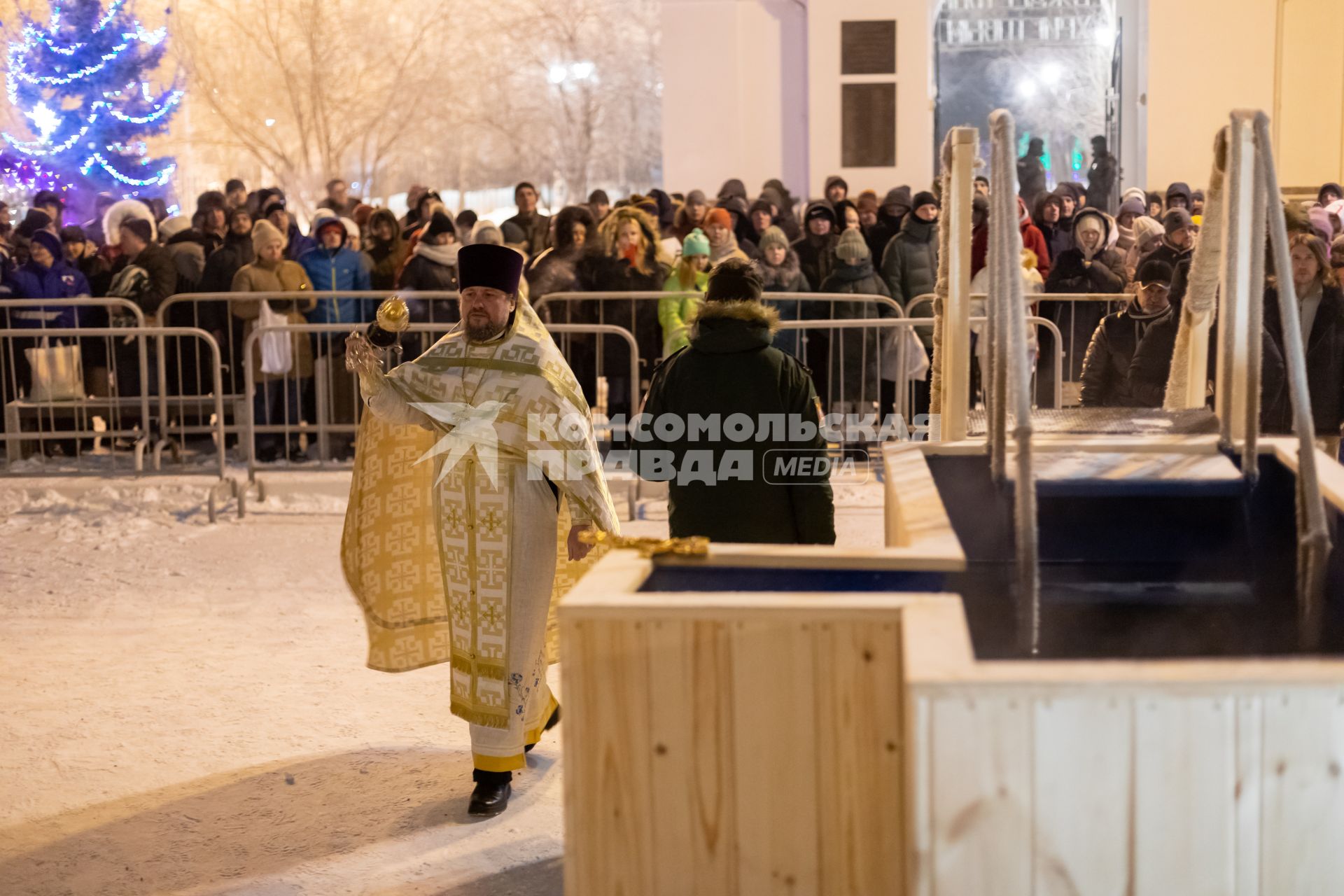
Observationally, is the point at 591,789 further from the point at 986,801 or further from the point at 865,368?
the point at 865,368

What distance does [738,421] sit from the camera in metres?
5.21

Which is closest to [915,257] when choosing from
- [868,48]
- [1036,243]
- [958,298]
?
[1036,243]

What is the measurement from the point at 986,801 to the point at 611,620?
31.7 inches

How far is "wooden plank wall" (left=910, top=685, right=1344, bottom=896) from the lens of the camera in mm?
2529

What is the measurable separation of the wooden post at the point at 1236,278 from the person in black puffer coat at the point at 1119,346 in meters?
3.88

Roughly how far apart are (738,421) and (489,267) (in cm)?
95

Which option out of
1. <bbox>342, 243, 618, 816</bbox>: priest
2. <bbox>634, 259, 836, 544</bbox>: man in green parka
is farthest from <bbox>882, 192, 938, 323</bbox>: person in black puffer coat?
<bbox>342, 243, 618, 816</bbox>: priest

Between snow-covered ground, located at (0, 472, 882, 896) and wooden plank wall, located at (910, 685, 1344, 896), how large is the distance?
2.13 metres

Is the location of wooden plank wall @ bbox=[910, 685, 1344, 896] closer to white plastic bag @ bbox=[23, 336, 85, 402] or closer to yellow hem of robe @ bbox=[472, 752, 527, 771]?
yellow hem of robe @ bbox=[472, 752, 527, 771]

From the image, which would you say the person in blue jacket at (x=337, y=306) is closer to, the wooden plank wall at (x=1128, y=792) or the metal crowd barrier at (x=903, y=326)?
the metal crowd barrier at (x=903, y=326)

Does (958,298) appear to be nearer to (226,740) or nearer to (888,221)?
(226,740)

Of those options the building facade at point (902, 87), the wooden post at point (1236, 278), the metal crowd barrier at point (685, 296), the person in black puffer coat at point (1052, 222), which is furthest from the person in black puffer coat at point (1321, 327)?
the building facade at point (902, 87)

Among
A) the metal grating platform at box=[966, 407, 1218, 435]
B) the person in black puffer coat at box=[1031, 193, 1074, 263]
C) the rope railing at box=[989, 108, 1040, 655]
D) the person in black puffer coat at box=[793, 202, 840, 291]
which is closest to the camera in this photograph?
the rope railing at box=[989, 108, 1040, 655]

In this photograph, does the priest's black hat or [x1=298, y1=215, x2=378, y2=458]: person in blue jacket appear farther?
[x1=298, y1=215, x2=378, y2=458]: person in blue jacket
